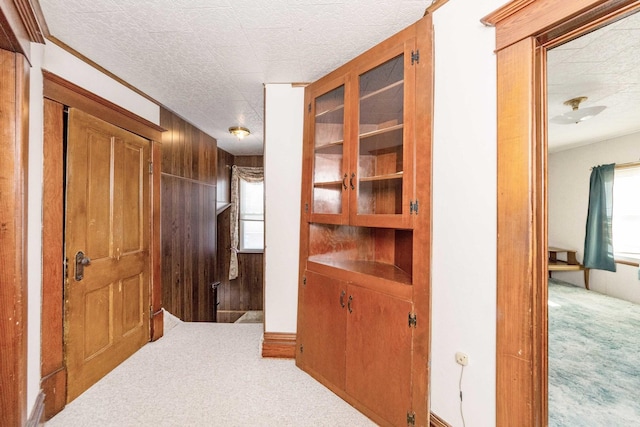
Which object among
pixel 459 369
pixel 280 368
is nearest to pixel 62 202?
pixel 280 368

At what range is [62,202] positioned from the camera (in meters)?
1.85

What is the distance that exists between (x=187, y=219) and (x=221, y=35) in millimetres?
2404

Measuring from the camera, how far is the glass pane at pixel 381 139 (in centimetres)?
164

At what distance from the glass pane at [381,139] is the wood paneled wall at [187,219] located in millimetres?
2271

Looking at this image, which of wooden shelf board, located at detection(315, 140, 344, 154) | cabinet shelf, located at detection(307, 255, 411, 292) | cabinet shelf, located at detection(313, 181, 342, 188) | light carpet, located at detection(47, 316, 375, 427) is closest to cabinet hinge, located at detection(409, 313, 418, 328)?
cabinet shelf, located at detection(307, 255, 411, 292)

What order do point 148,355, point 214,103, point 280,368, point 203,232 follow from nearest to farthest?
1. point 280,368
2. point 148,355
3. point 214,103
4. point 203,232

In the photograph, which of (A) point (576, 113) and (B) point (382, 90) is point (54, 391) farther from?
(A) point (576, 113)

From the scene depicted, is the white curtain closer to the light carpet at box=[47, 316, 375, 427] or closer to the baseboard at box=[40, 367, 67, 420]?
the light carpet at box=[47, 316, 375, 427]

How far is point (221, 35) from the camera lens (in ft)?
5.76

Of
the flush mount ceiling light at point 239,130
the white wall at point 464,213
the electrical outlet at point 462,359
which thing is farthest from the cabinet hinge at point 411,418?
the flush mount ceiling light at point 239,130

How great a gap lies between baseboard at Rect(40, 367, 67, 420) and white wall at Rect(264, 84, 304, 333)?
1367 mm

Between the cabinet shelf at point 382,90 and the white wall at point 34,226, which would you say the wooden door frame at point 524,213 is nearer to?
the cabinet shelf at point 382,90

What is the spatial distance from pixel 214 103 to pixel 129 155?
97 centimetres

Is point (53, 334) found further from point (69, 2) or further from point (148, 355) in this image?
point (69, 2)
